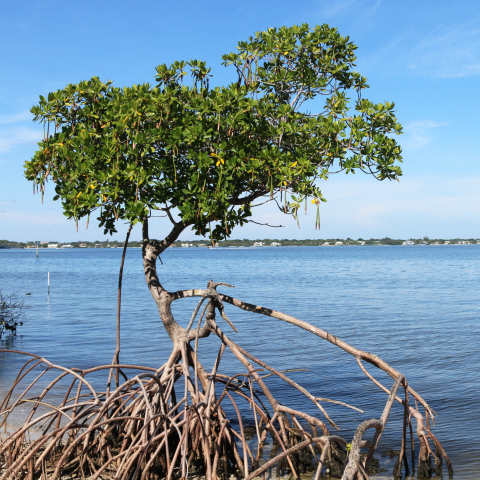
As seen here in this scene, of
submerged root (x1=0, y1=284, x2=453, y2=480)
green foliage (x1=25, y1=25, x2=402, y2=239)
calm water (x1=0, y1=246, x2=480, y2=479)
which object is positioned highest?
green foliage (x1=25, y1=25, x2=402, y2=239)

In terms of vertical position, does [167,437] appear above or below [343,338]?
above

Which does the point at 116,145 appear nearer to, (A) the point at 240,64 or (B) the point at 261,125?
(B) the point at 261,125

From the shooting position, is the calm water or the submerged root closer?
the submerged root

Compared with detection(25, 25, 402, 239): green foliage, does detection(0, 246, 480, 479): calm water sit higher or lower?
lower

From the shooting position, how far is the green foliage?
5816 millimetres

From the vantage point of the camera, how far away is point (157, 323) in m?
23.1

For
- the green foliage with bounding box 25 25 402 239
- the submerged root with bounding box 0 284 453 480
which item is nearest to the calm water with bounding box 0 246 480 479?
the submerged root with bounding box 0 284 453 480

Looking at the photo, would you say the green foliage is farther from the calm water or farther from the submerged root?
the calm water

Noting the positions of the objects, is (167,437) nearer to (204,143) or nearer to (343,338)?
(204,143)

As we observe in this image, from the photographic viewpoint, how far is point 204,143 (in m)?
6.04

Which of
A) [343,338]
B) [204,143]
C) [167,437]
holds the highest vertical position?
[204,143]

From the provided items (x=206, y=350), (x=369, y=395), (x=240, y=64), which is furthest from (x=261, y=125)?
(x=206, y=350)

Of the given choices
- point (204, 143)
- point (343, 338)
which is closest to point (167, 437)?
point (204, 143)

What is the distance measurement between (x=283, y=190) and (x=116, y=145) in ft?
6.59
